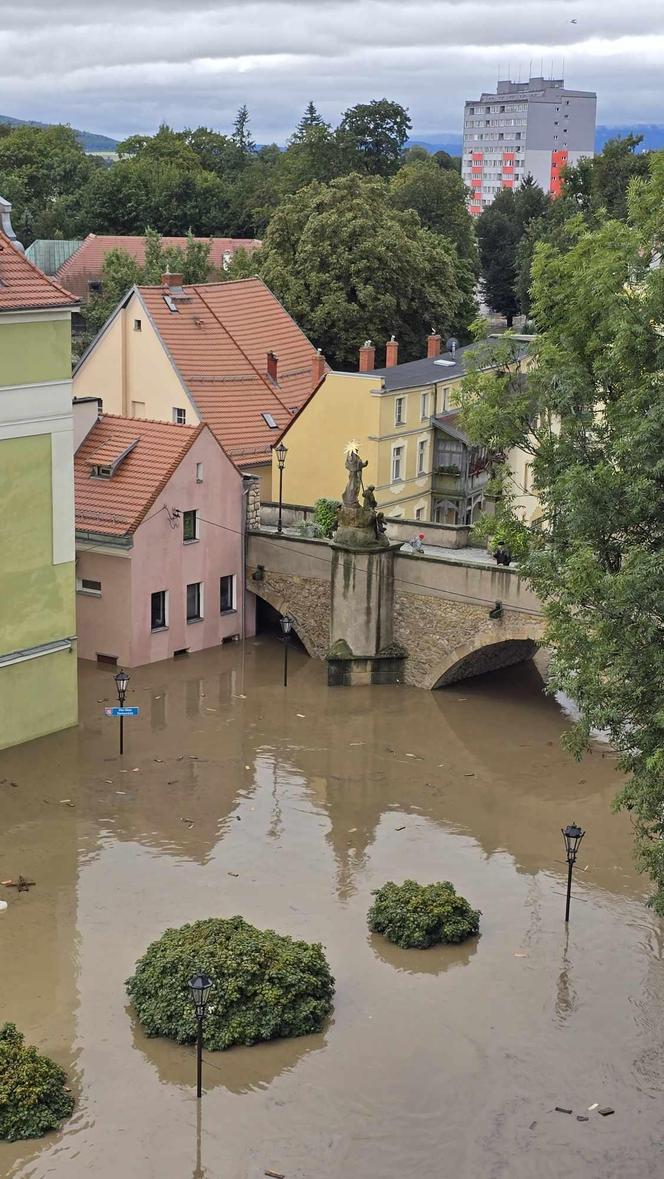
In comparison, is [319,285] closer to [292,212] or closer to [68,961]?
[292,212]

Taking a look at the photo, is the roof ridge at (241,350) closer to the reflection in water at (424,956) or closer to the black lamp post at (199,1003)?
the reflection in water at (424,956)

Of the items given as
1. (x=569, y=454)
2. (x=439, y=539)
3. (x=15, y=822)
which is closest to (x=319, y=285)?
(x=439, y=539)

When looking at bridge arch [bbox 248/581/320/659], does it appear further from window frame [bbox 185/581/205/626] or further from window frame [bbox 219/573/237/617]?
window frame [bbox 185/581/205/626]

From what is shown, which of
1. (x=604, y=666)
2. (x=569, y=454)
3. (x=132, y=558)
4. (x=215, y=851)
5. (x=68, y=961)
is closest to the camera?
(x=604, y=666)

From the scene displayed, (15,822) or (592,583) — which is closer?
(592,583)

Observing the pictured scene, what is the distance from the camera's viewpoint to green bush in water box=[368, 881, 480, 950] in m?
24.2

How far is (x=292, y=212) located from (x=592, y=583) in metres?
45.5

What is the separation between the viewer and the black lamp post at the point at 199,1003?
19.0 meters

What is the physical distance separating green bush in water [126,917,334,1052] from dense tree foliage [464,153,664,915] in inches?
212

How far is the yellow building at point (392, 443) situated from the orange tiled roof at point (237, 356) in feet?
5.43

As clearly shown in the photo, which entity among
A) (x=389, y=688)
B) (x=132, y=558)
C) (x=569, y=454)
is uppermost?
(x=569, y=454)

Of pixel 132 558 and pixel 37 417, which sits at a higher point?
pixel 37 417

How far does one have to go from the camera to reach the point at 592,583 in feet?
60.1

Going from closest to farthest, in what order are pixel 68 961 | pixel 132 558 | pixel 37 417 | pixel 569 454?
pixel 569 454 < pixel 68 961 < pixel 37 417 < pixel 132 558
